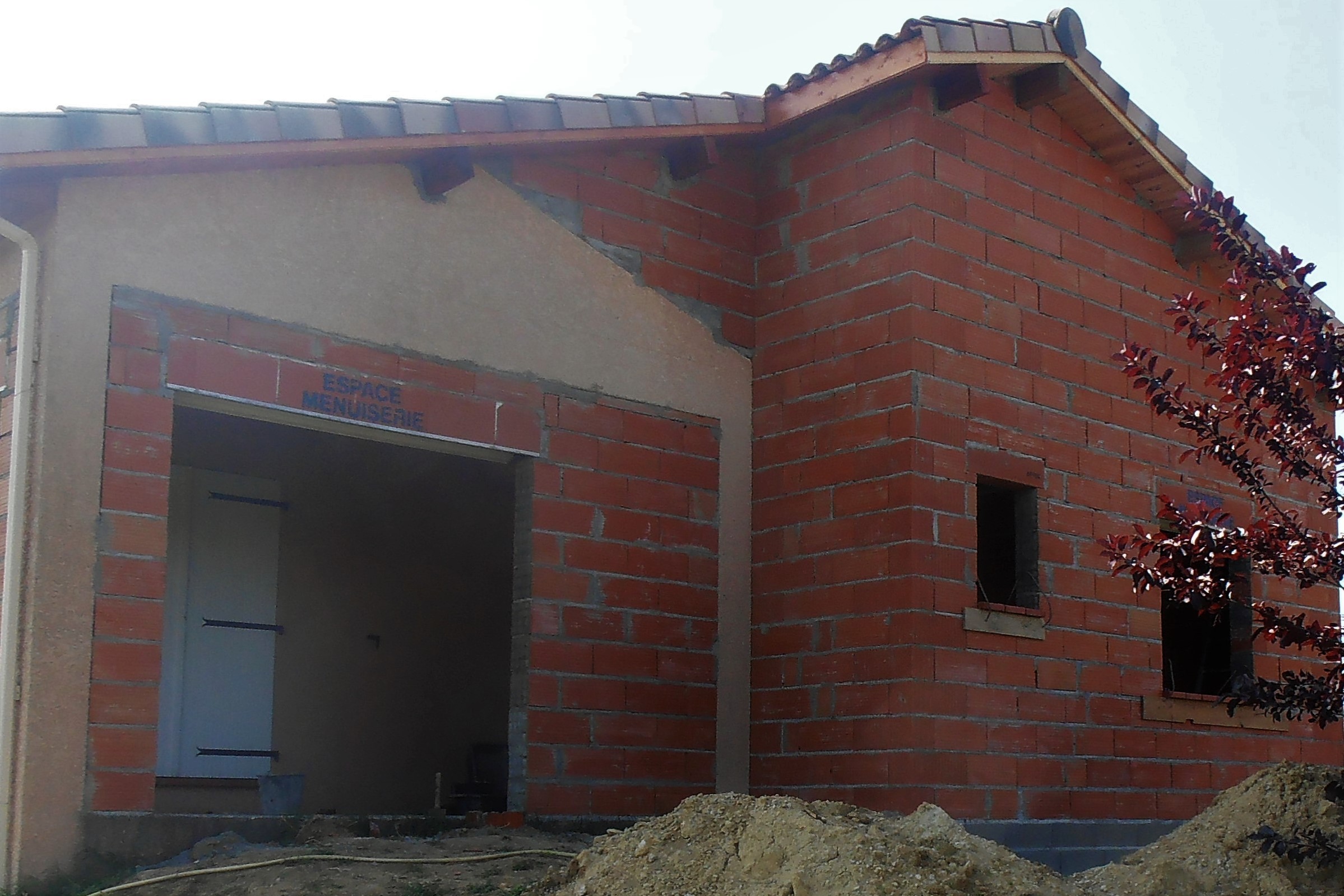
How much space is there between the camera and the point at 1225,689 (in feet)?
36.7

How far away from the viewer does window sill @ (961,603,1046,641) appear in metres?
8.96

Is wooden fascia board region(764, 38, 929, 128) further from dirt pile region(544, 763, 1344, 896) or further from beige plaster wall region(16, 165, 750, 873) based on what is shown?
dirt pile region(544, 763, 1344, 896)

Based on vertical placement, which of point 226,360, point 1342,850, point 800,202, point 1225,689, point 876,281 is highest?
point 800,202

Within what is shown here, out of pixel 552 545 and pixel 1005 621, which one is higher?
pixel 552 545

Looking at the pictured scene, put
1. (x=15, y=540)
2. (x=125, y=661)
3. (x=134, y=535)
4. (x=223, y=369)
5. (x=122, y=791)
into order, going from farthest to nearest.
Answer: (x=223, y=369), (x=134, y=535), (x=125, y=661), (x=122, y=791), (x=15, y=540)

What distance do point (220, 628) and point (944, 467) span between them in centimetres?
487

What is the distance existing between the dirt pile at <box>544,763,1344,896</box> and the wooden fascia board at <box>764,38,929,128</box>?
436 cm

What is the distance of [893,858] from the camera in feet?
19.9

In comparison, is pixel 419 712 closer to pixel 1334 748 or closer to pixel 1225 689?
pixel 1225 689

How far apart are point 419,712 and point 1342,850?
6.88 meters

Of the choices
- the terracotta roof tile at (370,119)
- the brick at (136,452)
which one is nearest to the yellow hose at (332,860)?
the brick at (136,452)

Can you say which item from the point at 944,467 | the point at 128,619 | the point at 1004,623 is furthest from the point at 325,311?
the point at 1004,623

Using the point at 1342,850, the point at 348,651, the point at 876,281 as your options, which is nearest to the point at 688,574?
the point at 876,281

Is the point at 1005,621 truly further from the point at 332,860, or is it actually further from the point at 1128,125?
the point at 332,860
